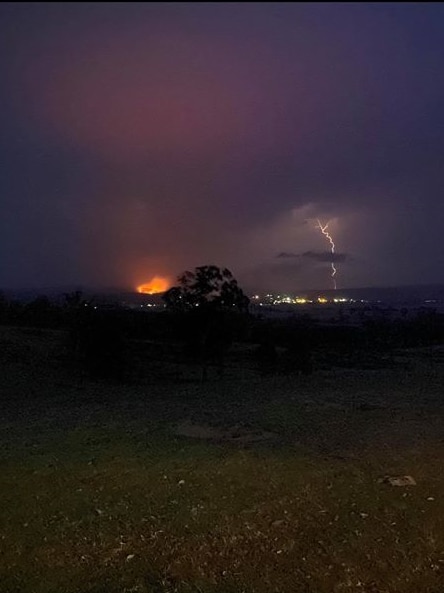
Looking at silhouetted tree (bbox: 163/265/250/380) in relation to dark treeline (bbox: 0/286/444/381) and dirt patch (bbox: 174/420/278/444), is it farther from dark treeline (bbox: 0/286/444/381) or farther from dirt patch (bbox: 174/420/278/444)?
dirt patch (bbox: 174/420/278/444)

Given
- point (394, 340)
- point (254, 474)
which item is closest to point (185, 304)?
point (254, 474)

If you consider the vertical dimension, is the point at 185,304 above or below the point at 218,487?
above

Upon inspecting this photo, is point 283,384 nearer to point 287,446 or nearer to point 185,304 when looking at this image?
point 185,304

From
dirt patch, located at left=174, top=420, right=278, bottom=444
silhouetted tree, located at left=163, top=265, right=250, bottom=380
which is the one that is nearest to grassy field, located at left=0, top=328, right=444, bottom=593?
dirt patch, located at left=174, top=420, right=278, bottom=444

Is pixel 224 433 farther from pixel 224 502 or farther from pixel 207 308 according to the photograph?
pixel 207 308

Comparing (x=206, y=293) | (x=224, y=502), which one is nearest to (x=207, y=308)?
(x=206, y=293)
